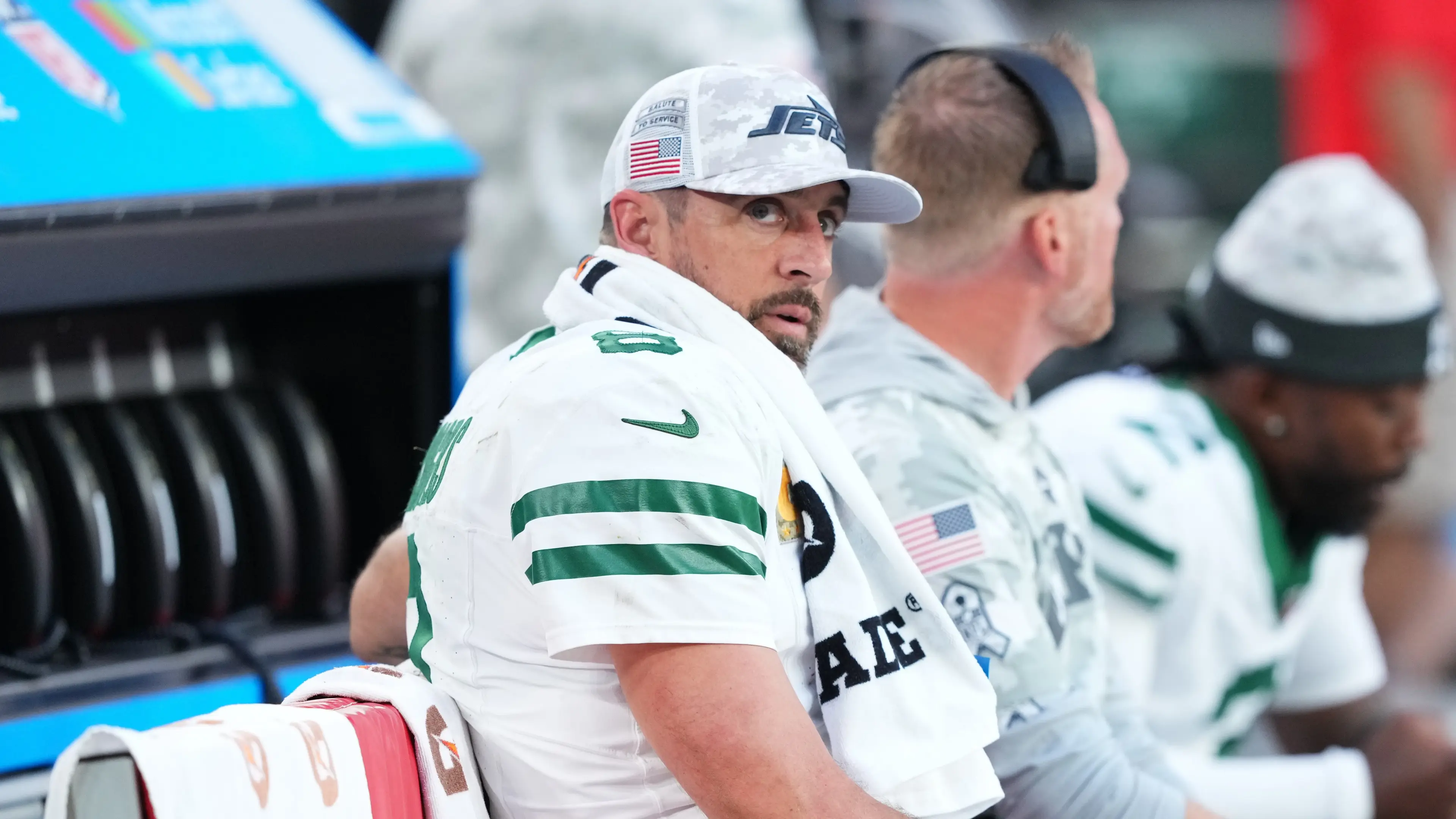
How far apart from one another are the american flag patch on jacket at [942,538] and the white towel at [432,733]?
0.54 m

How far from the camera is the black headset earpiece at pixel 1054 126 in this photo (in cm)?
193

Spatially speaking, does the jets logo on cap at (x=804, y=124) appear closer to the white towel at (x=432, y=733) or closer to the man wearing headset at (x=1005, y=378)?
the man wearing headset at (x=1005, y=378)

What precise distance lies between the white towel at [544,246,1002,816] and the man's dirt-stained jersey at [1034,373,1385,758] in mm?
970

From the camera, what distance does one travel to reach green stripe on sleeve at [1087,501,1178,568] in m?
2.55

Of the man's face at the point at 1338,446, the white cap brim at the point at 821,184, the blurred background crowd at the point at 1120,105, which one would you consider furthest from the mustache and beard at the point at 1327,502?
the white cap brim at the point at 821,184

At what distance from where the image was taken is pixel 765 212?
5.13 ft

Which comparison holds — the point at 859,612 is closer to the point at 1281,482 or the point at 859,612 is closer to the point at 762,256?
the point at 762,256

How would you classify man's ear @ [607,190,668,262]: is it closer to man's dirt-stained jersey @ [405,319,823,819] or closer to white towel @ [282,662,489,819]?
man's dirt-stained jersey @ [405,319,823,819]

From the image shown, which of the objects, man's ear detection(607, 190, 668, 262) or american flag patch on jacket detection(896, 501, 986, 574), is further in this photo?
american flag patch on jacket detection(896, 501, 986, 574)

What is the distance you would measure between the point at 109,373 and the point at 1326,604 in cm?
205

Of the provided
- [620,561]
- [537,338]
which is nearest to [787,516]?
[620,561]

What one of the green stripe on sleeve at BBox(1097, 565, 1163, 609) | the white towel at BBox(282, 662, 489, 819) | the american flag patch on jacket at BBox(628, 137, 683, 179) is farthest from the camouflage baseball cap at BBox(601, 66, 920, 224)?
the green stripe on sleeve at BBox(1097, 565, 1163, 609)

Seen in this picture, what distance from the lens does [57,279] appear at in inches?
79.1

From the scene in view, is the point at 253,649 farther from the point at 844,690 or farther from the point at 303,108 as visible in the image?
the point at 844,690
